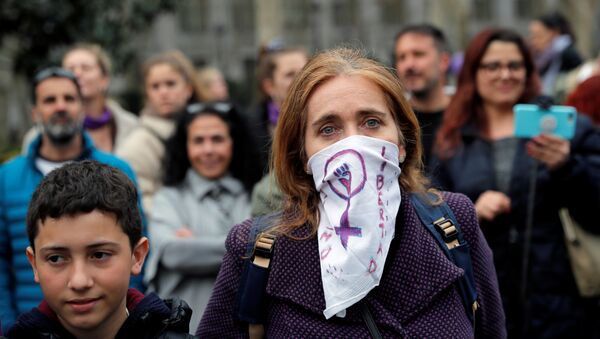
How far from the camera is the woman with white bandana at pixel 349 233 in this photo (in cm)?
248

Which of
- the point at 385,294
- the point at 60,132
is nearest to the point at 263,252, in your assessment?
the point at 385,294

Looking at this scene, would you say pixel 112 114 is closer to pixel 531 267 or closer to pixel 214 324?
pixel 531 267

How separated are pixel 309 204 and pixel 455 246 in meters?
0.47

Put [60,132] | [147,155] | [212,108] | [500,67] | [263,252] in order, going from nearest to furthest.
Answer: [263,252] < [60,132] < [500,67] < [212,108] < [147,155]

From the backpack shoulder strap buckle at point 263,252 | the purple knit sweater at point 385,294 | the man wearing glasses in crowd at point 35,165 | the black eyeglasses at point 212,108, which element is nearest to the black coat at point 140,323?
the purple knit sweater at point 385,294

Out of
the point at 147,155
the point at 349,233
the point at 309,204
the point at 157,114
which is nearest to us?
the point at 349,233

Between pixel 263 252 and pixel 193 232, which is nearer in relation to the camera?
pixel 263 252

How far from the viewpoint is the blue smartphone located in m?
4.20

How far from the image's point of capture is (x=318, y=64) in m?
2.72

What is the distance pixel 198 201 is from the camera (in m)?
4.70

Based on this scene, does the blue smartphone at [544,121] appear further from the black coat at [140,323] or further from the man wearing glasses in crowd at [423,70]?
the black coat at [140,323]

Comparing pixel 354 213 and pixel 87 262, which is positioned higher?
pixel 354 213

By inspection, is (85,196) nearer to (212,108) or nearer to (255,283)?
(255,283)

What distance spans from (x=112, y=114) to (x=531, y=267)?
347 centimetres
